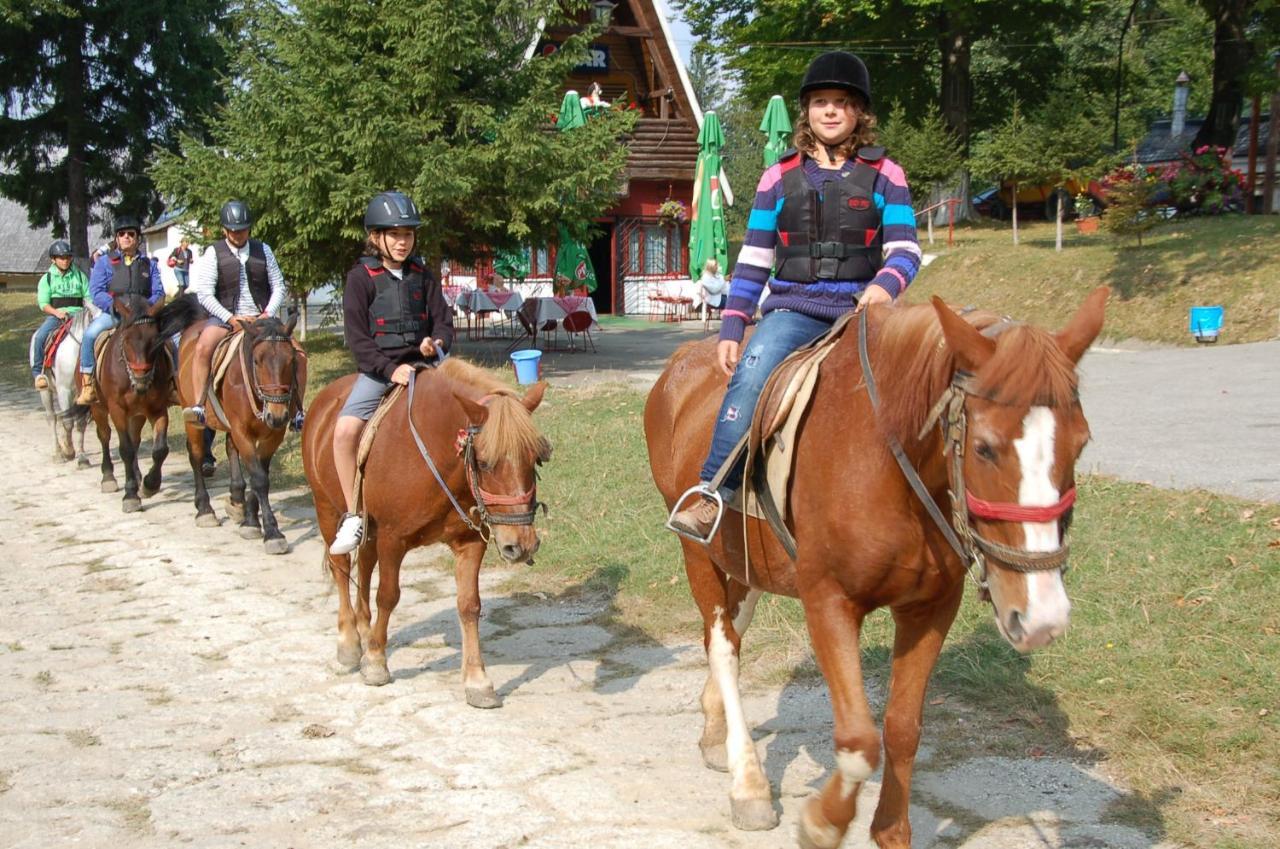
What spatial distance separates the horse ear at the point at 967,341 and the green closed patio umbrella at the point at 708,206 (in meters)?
21.4

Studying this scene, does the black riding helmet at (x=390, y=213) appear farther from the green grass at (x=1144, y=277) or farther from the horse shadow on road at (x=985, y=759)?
the green grass at (x=1144, y=277)

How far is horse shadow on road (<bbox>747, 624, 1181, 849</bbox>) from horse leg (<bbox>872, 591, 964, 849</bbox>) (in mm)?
397

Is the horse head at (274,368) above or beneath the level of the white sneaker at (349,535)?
above

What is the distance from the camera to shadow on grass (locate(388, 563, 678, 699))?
6.82 metres

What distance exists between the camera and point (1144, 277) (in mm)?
19984

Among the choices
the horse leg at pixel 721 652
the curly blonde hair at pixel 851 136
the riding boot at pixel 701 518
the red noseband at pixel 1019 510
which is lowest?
the horse leg at pixel 721 652

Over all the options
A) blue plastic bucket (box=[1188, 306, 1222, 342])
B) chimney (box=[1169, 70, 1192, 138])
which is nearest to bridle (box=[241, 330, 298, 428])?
blue plastic bucket (box=[1188, 306, 1222, 342])

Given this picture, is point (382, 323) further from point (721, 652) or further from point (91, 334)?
point (91, 334)

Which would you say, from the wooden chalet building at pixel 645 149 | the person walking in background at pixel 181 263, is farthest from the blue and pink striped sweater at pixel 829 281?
the wooden chalet building at pixel 645 149

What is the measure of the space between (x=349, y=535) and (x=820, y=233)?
11.1 ft

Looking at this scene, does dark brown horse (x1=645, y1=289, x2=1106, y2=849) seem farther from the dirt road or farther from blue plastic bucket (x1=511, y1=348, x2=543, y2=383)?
blue plastic bucket (x1=511, y1=348, x2=543, y2=383)

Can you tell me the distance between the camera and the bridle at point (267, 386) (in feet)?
32.4

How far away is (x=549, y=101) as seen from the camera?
1814cm

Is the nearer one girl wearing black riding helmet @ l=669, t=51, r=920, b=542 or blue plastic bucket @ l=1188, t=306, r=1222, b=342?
girl wearing black riding helmet @ l=669, t=51, r=920, b=542
